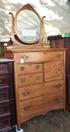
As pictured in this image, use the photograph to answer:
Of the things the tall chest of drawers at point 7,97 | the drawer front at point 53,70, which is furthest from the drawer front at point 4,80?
the drawer front at point 53,70

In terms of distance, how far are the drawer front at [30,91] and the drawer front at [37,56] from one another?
376mm

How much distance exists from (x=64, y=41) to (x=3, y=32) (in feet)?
3.18

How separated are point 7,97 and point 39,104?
0.61m

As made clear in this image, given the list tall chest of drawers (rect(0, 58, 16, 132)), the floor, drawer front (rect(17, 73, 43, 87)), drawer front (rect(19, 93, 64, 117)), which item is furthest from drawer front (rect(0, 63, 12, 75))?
the floor

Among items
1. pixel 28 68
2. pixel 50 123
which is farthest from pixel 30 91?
pixel 50 123

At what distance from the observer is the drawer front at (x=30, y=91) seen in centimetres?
269

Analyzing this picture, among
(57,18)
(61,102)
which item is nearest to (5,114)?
(61,102)

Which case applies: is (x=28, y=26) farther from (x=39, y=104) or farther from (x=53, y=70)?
(x=39, y=104)

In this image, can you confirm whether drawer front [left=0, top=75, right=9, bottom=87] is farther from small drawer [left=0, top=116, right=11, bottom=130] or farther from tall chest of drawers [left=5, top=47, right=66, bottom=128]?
small drawer [left=0, top=116, right=11, bottom=130]

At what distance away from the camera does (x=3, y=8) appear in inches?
120

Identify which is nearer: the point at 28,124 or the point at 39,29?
the point at 28,124

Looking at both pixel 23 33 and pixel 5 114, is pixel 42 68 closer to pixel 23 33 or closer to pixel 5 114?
pixel 23 33

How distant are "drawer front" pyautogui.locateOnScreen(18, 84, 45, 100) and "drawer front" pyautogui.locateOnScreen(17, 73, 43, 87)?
0.19 ft

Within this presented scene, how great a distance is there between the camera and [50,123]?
279 cm
